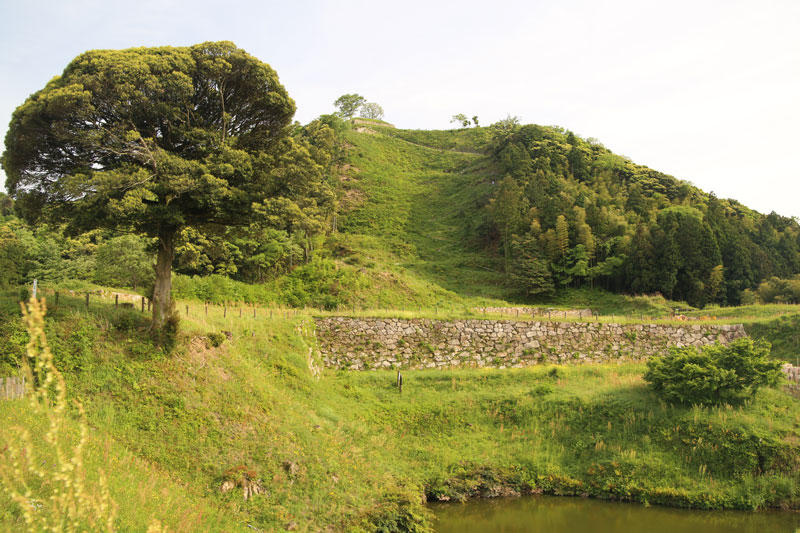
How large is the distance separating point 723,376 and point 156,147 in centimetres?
1944

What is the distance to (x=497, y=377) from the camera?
20344 millimetres

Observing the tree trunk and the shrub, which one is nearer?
the tree trunk

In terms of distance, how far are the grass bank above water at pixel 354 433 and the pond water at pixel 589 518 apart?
0.48 meters

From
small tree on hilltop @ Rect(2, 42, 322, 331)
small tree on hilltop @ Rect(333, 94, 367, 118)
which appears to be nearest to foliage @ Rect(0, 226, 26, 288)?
small tree on hilltop @ Rect(2, 42, 322, 331)

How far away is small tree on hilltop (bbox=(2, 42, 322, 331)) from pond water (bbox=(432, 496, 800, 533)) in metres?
10.1

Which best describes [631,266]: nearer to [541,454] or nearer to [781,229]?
[781,229]

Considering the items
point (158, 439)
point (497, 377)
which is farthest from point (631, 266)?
point (158, 439)

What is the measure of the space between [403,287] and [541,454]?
61.5ft

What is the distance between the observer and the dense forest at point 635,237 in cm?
3466

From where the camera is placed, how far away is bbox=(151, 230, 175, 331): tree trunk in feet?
46.5

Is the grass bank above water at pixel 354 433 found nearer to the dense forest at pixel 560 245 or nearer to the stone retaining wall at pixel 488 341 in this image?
the stone retaining wall at pixel 488 341

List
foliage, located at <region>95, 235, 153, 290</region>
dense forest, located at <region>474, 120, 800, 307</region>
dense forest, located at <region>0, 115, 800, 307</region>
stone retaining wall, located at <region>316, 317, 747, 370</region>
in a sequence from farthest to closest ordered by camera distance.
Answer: dense forest, located at <region>474, 120, 800, 307</region> → dense forest, located at <region>0, 115, 800, 307</region> → foliage, located at <region>95, 235, 153, 290</region> → stone retaining wall, located at <region>316, 317, 747, 370</region>

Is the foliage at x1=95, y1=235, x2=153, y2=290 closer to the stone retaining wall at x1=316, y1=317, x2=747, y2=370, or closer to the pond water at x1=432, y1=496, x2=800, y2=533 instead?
the stone retaining wall at x1=316, y1=317, x2=747, y2=370

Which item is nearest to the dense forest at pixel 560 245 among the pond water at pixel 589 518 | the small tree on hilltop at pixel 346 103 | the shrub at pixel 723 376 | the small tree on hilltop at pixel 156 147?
the small tree on hilltop at pixel 156 147
